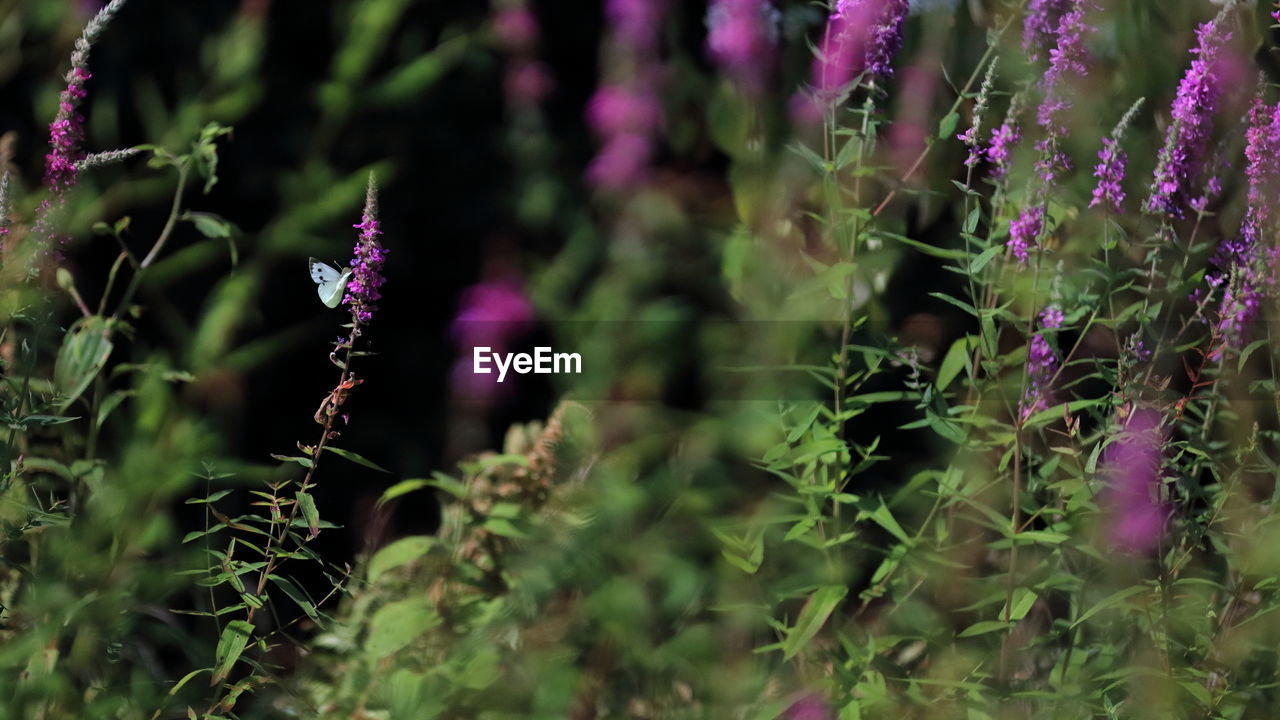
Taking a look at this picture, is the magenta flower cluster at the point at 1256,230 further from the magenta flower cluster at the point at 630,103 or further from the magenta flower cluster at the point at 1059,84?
the magenta flower cluster at the point at 630,103

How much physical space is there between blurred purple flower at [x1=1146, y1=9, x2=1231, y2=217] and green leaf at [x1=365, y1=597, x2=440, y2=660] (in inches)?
41.7

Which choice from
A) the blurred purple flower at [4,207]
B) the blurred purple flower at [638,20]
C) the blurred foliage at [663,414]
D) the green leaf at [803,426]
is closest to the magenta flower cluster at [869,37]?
the blurred foliage at [663,414]

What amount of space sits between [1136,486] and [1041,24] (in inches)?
22.5

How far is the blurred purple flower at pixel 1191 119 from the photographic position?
1.50 m

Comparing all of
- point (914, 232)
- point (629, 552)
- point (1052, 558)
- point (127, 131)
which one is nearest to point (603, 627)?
point (629, 552)

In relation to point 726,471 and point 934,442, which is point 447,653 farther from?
point 934,442

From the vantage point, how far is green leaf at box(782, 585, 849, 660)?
5.11 ft

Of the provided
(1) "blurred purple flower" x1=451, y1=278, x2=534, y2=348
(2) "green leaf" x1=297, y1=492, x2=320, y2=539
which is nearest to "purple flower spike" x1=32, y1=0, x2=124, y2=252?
(2) "green leaf" x1=297, y1=492, x2=320, y2=539

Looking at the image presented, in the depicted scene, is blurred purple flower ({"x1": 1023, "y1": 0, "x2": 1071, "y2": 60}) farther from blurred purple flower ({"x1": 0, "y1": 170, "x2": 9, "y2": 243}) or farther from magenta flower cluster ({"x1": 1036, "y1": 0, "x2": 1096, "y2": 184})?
blurred purple flower ({"x1": 0, "y1": 170, "x2": 9, "y2": 243})

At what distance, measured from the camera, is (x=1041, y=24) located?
1531mm

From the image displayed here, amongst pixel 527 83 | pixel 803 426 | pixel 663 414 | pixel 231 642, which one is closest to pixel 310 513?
pixel 231 642

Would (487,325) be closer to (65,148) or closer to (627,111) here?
(627,111)
